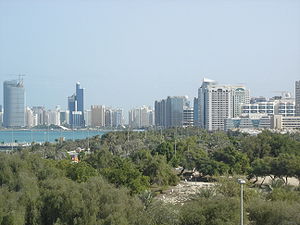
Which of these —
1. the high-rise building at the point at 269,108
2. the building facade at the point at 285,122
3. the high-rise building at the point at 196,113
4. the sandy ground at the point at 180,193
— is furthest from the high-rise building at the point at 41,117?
the sandy ground at the point at 180,193

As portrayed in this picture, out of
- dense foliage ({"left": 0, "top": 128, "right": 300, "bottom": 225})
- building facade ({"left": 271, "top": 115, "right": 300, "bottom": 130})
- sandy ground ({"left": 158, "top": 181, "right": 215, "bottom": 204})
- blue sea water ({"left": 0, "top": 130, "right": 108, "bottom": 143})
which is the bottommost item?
blue sea water ({"left": 0, "top": 130, "right": 108, "bottom": 143})

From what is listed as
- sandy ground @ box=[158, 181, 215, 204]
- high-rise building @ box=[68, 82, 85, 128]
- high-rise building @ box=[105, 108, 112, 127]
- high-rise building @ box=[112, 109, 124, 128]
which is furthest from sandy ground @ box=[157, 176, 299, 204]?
high-rise building @ box=[68, 82, 85, 128]

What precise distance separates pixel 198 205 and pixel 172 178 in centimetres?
1361

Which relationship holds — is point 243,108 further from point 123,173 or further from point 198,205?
point 198,205

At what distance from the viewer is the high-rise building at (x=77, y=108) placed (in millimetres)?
137500

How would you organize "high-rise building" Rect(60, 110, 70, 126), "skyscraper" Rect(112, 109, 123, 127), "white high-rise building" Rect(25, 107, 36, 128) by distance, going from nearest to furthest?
"white high-rise building" Rect(25, 107, 36, 128), "skyscraper" Rect(112, 109, 123, 127), "high-rise building" Rect(60, 110, 70, 126)

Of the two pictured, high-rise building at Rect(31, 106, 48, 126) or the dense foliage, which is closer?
the dense foliage

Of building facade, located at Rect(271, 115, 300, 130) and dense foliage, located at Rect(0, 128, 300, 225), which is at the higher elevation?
building facade, located at Rect(271, 115, 300, 130)

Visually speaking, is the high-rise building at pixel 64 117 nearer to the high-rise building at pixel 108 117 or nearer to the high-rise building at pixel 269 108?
the high-rise building at pixel 108 117

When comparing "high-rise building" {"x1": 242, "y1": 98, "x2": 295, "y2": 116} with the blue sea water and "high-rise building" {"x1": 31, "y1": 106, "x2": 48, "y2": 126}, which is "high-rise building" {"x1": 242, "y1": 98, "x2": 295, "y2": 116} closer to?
the blue sea water

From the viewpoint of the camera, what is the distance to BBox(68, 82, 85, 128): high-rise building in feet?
451

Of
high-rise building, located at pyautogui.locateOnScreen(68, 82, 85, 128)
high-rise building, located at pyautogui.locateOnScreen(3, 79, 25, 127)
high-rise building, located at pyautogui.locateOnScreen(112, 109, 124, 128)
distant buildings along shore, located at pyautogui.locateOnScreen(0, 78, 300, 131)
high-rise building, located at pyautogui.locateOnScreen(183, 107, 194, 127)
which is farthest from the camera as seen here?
high-rise building, located at pyautogui.locateOnScreen(68, 82, 85, 128)

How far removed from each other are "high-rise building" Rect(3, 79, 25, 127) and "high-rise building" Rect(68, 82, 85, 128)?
1939 centimetres

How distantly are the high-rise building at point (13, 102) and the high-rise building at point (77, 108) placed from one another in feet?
63.6
